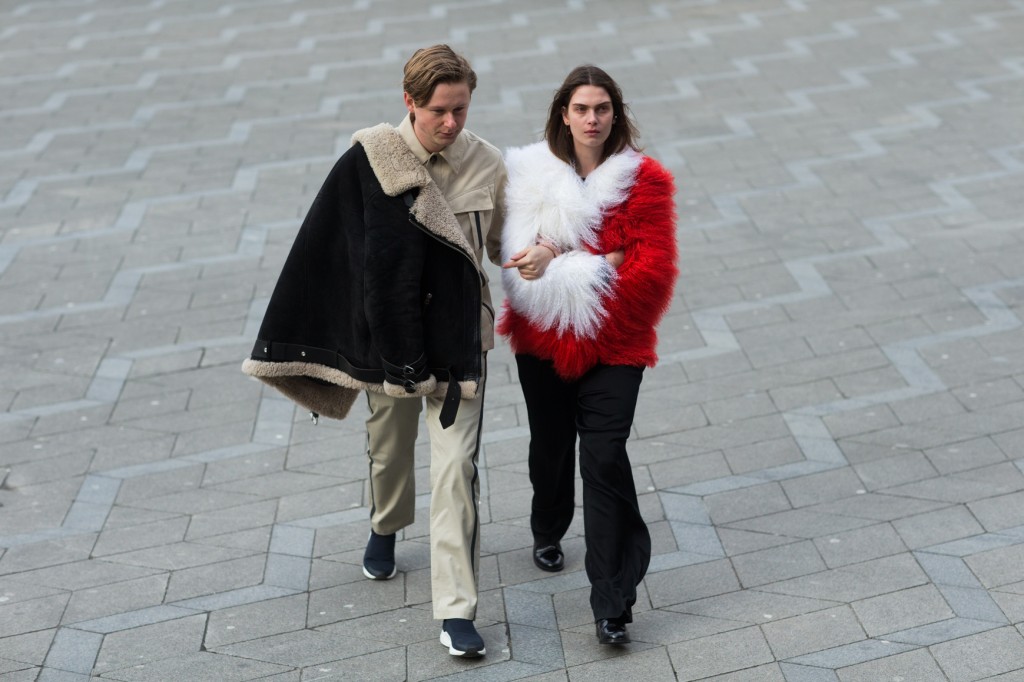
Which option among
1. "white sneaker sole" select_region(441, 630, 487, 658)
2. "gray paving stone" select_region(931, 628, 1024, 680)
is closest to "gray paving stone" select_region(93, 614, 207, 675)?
"white sneaker sole" select_region(441, 630, 487, 658)

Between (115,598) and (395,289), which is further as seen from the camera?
(115,598)

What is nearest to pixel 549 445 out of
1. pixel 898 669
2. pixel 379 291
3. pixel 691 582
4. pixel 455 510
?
pixel 455 510

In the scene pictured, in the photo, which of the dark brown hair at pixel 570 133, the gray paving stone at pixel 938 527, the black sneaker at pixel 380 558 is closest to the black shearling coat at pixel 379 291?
the dark brown hair at pixel 570 133

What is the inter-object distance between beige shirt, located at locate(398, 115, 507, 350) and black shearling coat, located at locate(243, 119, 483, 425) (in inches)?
2.8

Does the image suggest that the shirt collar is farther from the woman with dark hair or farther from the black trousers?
the black trousers

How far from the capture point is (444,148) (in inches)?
164

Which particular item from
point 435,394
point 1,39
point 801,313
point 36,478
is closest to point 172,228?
point 36,478

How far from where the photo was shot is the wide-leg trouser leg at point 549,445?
446 cm

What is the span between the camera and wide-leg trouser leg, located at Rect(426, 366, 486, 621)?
4.18 metres

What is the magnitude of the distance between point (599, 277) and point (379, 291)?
0.70m

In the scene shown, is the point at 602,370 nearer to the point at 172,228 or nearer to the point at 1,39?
the point at 172,228

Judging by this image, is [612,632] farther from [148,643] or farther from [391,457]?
[148,643]

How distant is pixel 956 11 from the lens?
1398 centimetres

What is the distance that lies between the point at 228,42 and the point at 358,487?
9854mm
